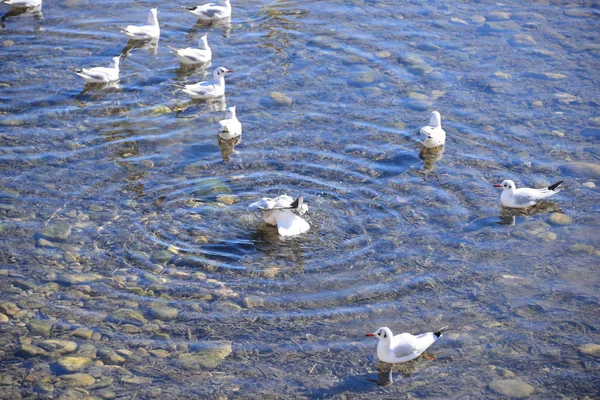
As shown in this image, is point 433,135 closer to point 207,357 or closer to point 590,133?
point 590,133

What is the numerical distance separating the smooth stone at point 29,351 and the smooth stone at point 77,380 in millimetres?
475

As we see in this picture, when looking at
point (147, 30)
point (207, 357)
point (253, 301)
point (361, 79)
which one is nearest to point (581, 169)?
point (361, 79)

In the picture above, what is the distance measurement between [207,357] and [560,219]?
549 cm

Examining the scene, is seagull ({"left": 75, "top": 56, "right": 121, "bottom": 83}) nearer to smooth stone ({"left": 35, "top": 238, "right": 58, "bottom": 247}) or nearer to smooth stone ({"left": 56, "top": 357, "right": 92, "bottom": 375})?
smooth stone ({"left": 35, "top": 238, "right": 58, "bottom": 247})

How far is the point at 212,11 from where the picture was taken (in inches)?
666

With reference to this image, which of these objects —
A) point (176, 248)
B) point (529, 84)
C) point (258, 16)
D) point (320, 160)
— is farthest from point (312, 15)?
point (176, 248)

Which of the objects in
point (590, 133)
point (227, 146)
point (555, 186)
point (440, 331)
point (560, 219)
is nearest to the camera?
point (440, 331)

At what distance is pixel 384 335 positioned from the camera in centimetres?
804

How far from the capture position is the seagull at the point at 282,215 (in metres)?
9.98

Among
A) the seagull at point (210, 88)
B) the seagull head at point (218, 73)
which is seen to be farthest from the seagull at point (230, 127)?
the seagull head at point (218, 73)

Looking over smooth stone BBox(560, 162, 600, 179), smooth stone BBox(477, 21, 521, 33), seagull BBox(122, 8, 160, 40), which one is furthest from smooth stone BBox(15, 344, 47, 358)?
smooth stone BBox(477, 21, 521, 33)

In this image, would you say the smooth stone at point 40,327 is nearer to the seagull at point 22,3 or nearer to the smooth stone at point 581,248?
the smooth stone at point 581,248

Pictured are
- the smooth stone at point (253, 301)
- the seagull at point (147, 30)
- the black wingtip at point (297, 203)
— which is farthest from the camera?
the seagull at point (147, 30)

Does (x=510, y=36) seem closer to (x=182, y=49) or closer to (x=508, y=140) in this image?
(x=508, y=140)
